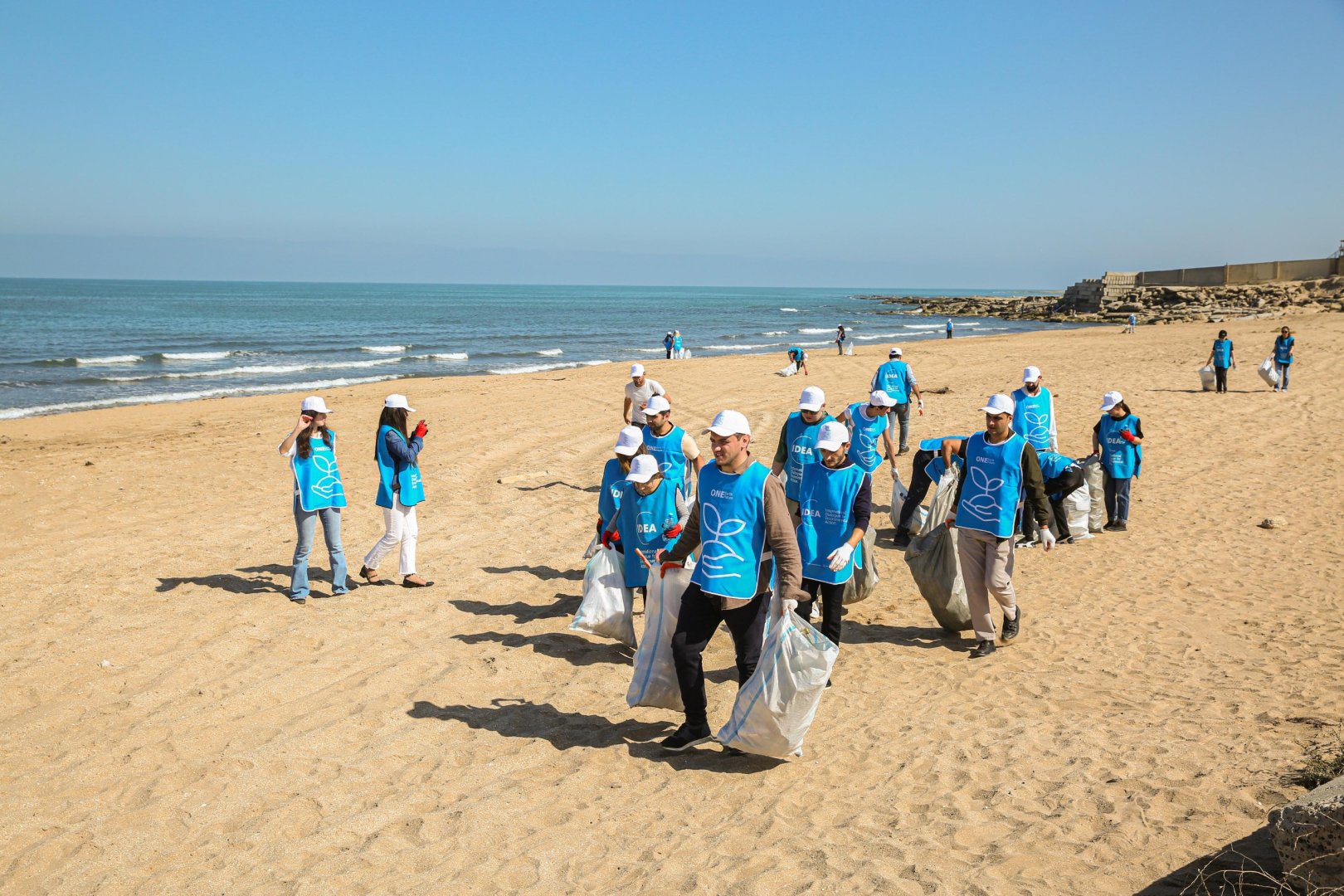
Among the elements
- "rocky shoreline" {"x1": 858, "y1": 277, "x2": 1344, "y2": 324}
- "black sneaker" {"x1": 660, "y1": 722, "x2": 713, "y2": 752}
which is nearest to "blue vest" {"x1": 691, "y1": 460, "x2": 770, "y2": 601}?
"black sneaker" {"x1": 660, "y1": 722, "x2": 713, "y2": 752}

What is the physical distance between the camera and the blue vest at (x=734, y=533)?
4695 mm

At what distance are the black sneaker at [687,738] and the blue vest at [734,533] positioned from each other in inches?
37.3

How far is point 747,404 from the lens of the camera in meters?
20.7

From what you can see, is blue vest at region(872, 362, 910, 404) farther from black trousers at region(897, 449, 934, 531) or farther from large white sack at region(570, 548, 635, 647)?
large white sack at region(570, 548, 635, 647)

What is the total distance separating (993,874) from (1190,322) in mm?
47158

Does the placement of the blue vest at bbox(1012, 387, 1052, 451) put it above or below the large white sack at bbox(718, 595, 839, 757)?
above

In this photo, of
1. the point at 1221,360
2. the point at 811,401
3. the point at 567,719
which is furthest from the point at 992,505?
the point at 1221,360

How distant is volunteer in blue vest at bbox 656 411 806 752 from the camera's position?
4.68m

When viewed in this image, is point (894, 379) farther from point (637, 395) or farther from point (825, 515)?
point (825, 515)

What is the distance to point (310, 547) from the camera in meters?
7.68

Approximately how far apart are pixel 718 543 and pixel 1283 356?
58.4 ft

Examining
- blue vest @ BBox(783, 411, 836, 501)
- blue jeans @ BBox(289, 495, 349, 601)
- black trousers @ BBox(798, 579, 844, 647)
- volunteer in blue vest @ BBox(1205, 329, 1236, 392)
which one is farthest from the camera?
volunteer in blue vest @ BBox(1205, 329, 1236, 392)

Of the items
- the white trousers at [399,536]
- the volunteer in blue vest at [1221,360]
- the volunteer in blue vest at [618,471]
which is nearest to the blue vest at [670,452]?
the volunteer in blue vest at [618,471]

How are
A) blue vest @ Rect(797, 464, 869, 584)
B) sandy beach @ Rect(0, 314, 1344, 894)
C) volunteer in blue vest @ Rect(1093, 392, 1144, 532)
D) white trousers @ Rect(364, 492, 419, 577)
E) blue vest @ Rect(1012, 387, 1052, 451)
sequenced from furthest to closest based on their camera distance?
volunteer in blue vest @ Rect(1093, 392, 1144, 532)
blue vest @ Rect(1012, 387, 1052, 451)
white trousers @ Rect(364, 492, 419, 577)
blue vest @ Rect(797, 464, 869, 584)
sandy beach @ Rect(0, 314, 1344, 894)
